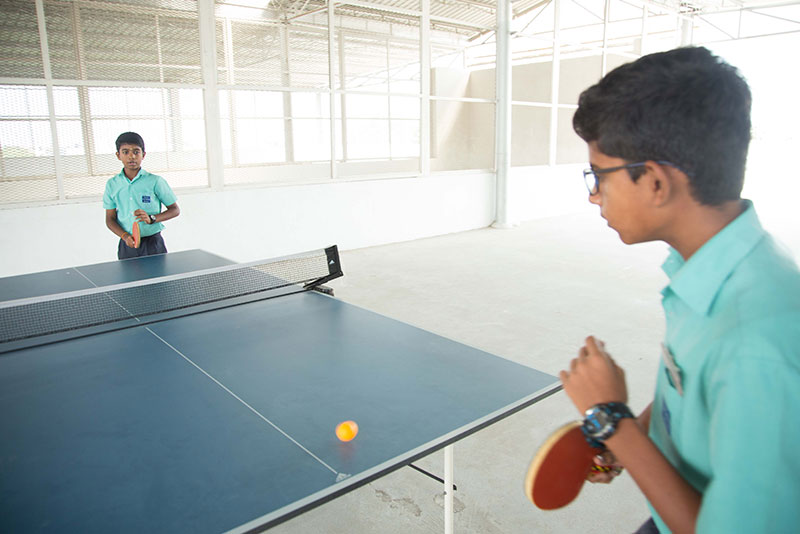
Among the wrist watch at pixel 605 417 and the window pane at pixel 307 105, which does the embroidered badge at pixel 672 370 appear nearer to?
the wrist watch at pixel 605 417

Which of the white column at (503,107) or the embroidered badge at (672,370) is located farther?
the white column at (503,107)

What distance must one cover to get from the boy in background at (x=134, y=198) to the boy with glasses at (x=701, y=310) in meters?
3.68

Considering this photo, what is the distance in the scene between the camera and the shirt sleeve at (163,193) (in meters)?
4.22

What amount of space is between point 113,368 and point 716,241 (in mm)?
1871

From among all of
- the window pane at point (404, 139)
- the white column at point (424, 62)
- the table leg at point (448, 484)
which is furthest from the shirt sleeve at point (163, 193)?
the window pane at point (404, 139)

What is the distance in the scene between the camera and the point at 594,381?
3.28 ft

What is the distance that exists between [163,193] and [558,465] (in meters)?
3.84

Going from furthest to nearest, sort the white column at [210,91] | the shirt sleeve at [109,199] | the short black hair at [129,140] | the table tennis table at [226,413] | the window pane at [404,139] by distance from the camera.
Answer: the window pane at [404,139], the white column at [210,91], the shirt sleeve at [109,199], the short black hair at [129,140], the table tennis table at [226,413]

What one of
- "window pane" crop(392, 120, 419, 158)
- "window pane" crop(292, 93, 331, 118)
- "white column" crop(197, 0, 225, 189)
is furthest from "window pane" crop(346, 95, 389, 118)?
"white column" crop(197, 0, 225, 189)

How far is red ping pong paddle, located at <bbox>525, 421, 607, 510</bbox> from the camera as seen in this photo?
1.11m

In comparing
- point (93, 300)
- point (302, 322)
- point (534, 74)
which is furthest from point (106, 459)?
point (534, 74)

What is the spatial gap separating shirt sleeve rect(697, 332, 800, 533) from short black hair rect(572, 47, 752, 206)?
288 millimetres

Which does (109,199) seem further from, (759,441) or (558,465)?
(759,441)

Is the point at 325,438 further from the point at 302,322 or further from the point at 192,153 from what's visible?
the point at 192,153
